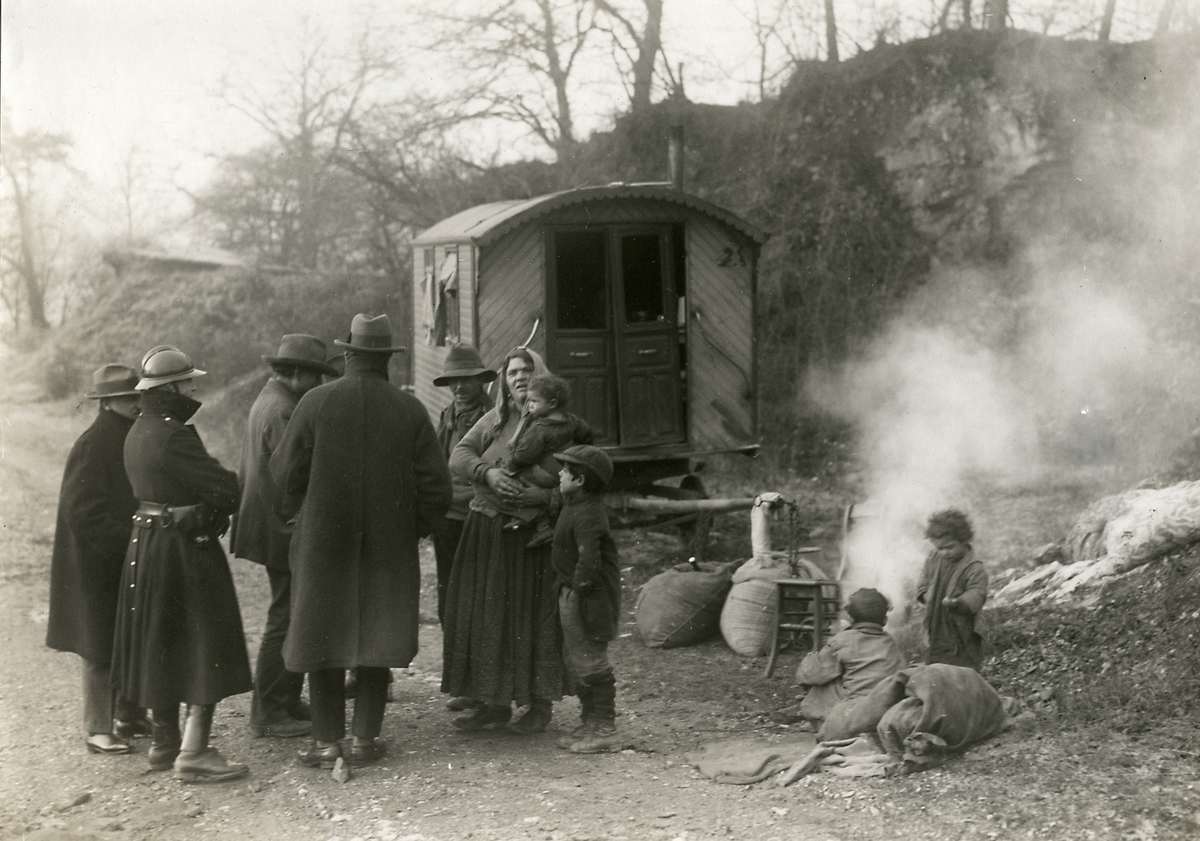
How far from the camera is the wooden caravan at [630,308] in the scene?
35.8 feet

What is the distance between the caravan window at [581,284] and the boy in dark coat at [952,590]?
6.01 meters

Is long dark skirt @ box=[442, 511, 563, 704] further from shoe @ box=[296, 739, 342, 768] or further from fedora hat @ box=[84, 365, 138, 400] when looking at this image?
fedora hat @ box=[84, 365, 138, 400]

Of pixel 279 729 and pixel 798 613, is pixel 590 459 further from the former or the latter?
pixel 798 613

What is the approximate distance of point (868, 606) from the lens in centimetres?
584

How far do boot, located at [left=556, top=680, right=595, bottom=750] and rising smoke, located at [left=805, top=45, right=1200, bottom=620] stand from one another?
19.0ft

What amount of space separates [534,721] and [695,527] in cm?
521

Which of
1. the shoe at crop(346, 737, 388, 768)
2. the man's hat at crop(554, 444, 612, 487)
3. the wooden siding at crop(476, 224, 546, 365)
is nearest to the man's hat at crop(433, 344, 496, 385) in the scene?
the man's hat at crop(554, 444, 612, 487)

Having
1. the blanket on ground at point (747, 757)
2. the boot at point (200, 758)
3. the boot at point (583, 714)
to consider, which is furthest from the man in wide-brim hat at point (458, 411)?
the blanket on ground at point (747, 757)

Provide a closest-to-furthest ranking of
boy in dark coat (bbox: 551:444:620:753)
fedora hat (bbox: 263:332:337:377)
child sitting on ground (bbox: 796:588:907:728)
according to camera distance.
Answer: boy in dark coat (bbox: 551:444:620:753) → child sitting on ground (bbox: 796:588:907:728) → fedora hat (bbox: 263:332:337:377)

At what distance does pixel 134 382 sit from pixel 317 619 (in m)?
1.63

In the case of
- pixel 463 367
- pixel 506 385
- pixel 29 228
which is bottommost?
pixel 506 385

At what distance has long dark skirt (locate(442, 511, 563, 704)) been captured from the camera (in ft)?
19.3

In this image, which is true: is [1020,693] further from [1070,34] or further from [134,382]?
[1070,34]

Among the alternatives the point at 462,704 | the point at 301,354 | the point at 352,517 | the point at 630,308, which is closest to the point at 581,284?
the point at 630,308
